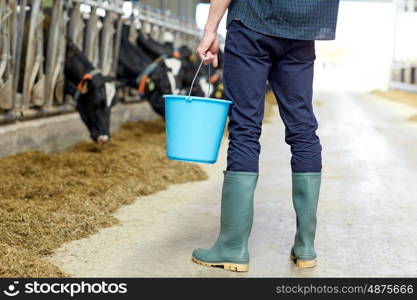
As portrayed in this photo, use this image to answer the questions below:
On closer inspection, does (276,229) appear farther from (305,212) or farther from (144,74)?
(144,74)

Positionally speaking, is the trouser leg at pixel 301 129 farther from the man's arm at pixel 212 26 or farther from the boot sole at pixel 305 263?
the man's arm at pixel 212 26

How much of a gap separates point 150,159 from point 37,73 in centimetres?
174

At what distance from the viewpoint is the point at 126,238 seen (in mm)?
3850

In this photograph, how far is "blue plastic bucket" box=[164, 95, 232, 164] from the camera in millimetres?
3230

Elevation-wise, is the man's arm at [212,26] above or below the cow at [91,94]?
above

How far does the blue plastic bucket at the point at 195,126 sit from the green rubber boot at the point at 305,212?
408mm

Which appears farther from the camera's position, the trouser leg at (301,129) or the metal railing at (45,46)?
the metal railing at (45,46)

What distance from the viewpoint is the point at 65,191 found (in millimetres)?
Result: 4656

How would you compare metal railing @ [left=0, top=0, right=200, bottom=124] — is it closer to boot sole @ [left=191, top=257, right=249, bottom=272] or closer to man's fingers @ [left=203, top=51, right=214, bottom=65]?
man's fingers @ [left=203, top=51, right=214, bottom=65]

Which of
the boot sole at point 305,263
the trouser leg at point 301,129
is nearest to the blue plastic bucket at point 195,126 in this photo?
the trouser leg at point 301,129

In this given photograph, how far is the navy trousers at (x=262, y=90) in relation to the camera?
127 inches

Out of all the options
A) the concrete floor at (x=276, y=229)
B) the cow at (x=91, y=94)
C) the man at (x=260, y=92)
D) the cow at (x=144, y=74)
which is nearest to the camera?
the man at (x=260, y=92)

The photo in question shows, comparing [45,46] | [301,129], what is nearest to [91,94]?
[45,46]

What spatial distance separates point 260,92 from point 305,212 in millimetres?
577
